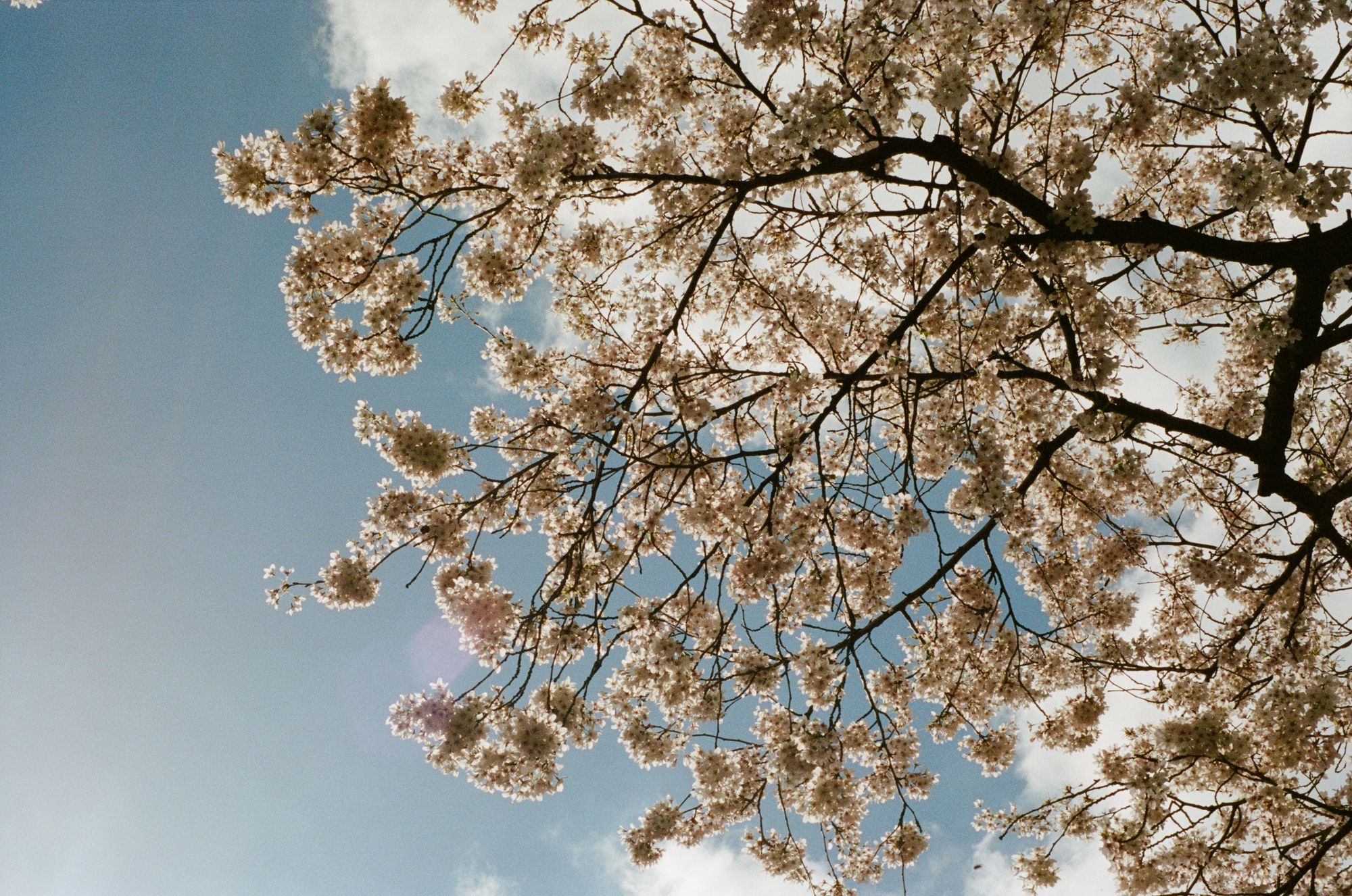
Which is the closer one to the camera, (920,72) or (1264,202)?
(1264,202)

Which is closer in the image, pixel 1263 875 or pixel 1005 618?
pixel 1005 618

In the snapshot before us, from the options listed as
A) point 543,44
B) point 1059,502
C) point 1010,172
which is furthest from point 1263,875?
point 543,44

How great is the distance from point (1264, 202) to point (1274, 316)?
101 cm

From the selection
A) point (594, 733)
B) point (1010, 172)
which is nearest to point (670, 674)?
point (594, 733)

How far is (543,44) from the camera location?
20.9 feet

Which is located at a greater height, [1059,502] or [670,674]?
[1059,502]

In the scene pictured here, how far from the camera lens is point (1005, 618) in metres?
6.45

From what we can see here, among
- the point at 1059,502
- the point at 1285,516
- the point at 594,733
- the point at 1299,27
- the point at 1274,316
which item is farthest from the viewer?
the point at 1059,502

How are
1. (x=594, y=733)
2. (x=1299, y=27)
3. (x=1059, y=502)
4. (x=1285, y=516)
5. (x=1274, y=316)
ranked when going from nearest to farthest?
(x=1299, y=27) < (x=1274, y=316) < (x=594, y=733) < (x=1285, y=516) < (x=1059, y=502)

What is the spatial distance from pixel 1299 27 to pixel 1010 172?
1.72 m

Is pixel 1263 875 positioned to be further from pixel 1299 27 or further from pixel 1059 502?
pixel 1299 27

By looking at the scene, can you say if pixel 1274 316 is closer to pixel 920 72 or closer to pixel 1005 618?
pixel 1005 618

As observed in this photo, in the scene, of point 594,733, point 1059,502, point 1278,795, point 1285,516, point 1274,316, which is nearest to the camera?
Result: point 1274,316

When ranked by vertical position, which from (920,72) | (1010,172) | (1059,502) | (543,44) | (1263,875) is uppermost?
(920,72)
